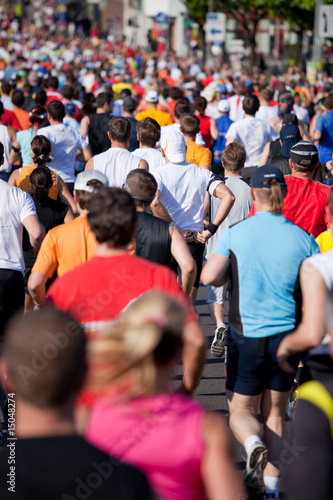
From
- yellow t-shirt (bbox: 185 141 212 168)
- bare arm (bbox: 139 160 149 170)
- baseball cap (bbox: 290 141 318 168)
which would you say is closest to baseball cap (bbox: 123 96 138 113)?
yellow t-shirt (bbox: 185 141 212 168)

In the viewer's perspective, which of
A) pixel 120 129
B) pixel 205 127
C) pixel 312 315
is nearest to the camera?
pixel 312 315

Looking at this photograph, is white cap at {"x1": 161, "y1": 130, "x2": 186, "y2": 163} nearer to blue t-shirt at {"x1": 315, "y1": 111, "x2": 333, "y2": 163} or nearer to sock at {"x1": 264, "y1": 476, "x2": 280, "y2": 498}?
sock at {"x1": 264, "y1": 476, "x2": 280, "y2": 498}

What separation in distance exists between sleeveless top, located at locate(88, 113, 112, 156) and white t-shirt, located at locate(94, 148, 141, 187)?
12.4ft

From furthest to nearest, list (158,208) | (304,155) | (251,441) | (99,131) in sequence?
(99,131), (158,208), (304,155), (251,441)

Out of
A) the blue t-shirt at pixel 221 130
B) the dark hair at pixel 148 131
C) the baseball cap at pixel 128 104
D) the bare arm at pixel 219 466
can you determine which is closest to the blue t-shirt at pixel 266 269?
the bare arm at pixel 219 466

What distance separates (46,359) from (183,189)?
15.9 feet

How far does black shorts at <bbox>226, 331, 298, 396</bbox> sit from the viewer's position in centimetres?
456

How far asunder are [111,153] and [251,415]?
Result: 3619 millimetres

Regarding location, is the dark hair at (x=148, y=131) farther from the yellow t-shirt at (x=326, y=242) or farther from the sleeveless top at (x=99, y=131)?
the sleeveless top at (x=99, y=131)

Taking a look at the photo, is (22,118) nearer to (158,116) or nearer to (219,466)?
(158,116)

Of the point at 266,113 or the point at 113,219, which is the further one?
the point at 266,113

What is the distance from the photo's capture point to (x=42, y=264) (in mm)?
4668

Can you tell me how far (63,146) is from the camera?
30.8 ft

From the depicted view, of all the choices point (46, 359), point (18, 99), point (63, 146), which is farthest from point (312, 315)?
point (18, 99)
